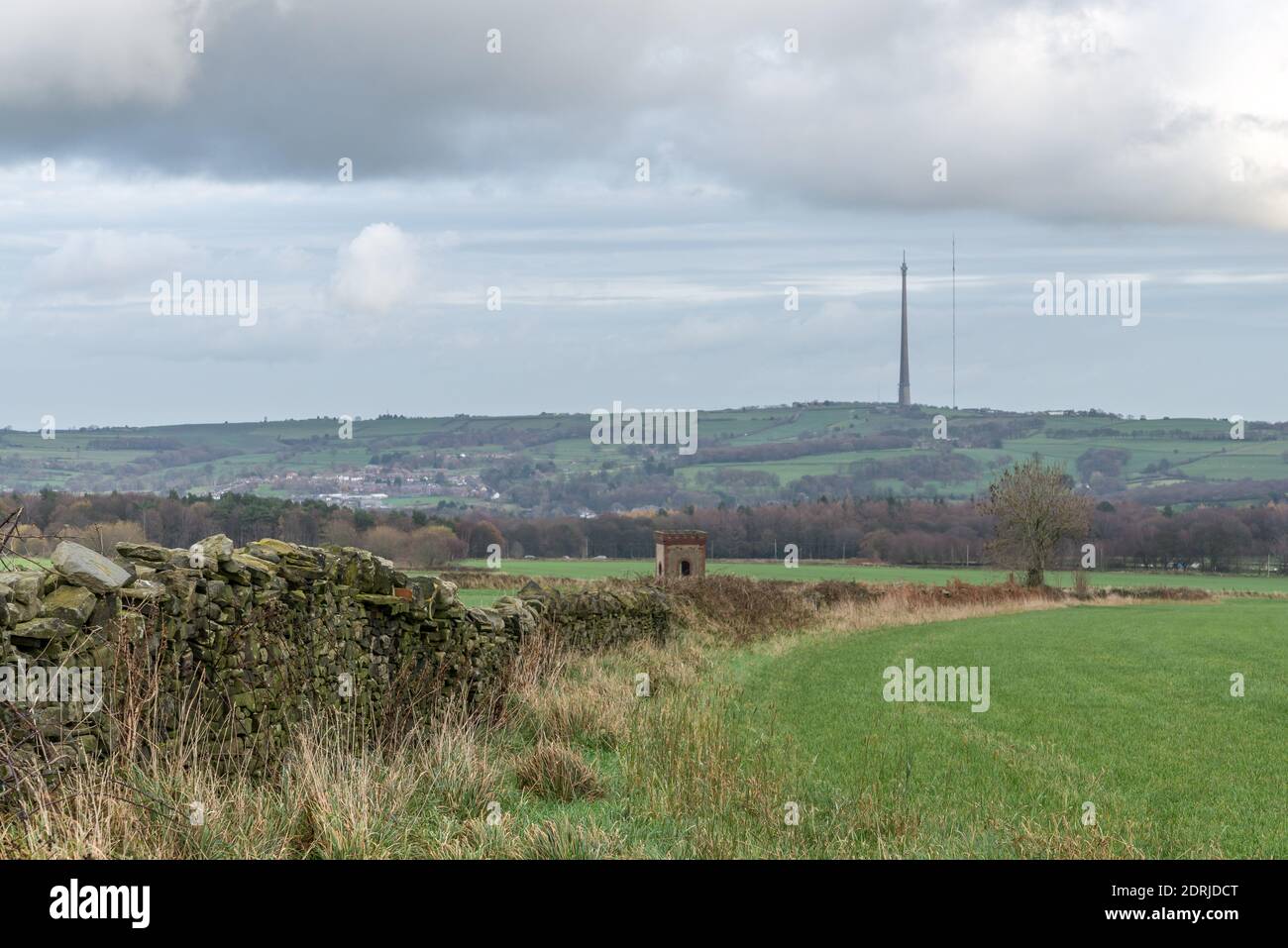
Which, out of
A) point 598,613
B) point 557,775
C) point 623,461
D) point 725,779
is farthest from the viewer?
point 623,461

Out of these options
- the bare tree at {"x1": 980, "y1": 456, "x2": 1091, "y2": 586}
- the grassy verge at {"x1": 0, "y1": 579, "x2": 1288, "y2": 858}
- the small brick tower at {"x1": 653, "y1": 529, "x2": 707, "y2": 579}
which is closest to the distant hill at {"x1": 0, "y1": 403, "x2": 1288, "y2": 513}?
the small brick tower at {"x1": 653, "y1": 529, "x2": 707, "y2": 579}

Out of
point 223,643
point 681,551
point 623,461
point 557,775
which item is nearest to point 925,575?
point 681,551

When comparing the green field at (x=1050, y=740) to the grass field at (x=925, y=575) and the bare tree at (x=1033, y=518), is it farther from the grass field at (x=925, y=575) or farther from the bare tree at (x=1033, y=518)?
the grass field at (x=925, y=575)

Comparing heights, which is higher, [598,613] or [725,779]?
[725,779]

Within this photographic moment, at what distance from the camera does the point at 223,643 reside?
10.3m

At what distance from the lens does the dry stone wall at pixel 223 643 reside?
7934 mm

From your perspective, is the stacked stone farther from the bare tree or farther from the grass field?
the bare tree

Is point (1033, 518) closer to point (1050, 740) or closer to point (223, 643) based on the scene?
point (1050, 740)

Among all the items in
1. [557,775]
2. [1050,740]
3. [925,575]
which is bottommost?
[925,575]

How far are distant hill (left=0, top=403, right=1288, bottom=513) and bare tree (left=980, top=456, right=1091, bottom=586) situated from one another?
41.7 metres

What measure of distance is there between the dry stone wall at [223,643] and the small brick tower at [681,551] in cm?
5315

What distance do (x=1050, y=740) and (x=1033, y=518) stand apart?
5890cm

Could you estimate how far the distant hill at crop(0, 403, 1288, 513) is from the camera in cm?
9906

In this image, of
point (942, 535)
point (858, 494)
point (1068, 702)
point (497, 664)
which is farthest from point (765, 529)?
point (497, 664)
